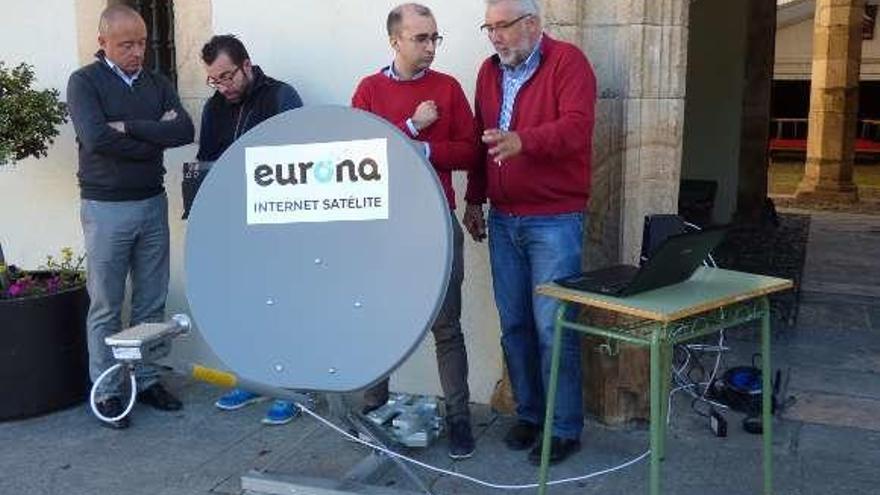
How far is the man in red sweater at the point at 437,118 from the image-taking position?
3.54 metres

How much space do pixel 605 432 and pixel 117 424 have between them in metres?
2.10

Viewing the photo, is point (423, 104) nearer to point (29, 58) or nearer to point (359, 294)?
point (359, 294)

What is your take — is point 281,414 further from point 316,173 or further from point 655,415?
point 655,415

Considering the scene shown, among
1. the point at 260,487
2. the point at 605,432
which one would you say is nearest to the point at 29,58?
the point at 260,487

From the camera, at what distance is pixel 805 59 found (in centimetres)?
1953

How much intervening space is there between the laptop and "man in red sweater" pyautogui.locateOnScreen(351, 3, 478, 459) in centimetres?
59

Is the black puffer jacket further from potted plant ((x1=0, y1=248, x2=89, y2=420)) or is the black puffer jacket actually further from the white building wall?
potted plant ((x1=0, y1=248, x2=89, y2=420))

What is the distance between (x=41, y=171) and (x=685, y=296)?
11.7 ft

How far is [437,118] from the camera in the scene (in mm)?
3641

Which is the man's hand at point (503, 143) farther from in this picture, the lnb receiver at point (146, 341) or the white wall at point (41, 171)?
the white wall at point (41, 171)

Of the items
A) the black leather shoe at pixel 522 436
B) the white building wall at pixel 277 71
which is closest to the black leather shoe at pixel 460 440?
the black leather shoe at pixel 522 436

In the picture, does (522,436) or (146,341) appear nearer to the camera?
(146,341)

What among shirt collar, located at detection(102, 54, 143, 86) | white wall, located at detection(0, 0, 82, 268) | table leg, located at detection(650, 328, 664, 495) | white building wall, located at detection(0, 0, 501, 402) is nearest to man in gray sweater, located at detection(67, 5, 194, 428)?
shirt collar, located at detection(102, 54, 143, 86)

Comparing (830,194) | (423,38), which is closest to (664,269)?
(423,38)
